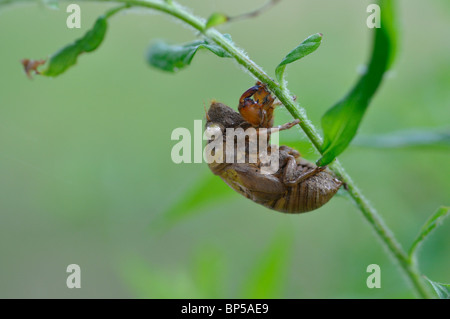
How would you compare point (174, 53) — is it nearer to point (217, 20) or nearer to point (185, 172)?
point (217, 20)

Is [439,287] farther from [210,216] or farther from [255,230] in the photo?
[210,216]

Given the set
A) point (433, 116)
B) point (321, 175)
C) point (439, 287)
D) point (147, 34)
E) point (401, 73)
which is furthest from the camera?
point (147, 34)

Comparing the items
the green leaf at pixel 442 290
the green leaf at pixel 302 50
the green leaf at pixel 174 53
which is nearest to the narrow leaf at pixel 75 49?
the green leaf at pixel 174 53

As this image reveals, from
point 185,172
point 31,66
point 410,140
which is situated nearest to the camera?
point 31,66

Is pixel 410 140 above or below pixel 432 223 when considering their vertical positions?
above

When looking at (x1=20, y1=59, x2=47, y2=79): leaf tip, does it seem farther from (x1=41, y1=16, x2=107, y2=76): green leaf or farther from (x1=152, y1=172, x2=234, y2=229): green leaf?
(x1=152, y1=172, x2=234, y2=229): green leaf

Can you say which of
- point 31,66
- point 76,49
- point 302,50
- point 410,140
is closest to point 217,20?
point 302,50

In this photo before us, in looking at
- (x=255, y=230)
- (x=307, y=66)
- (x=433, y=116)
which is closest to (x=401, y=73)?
(x=307, y=66)
